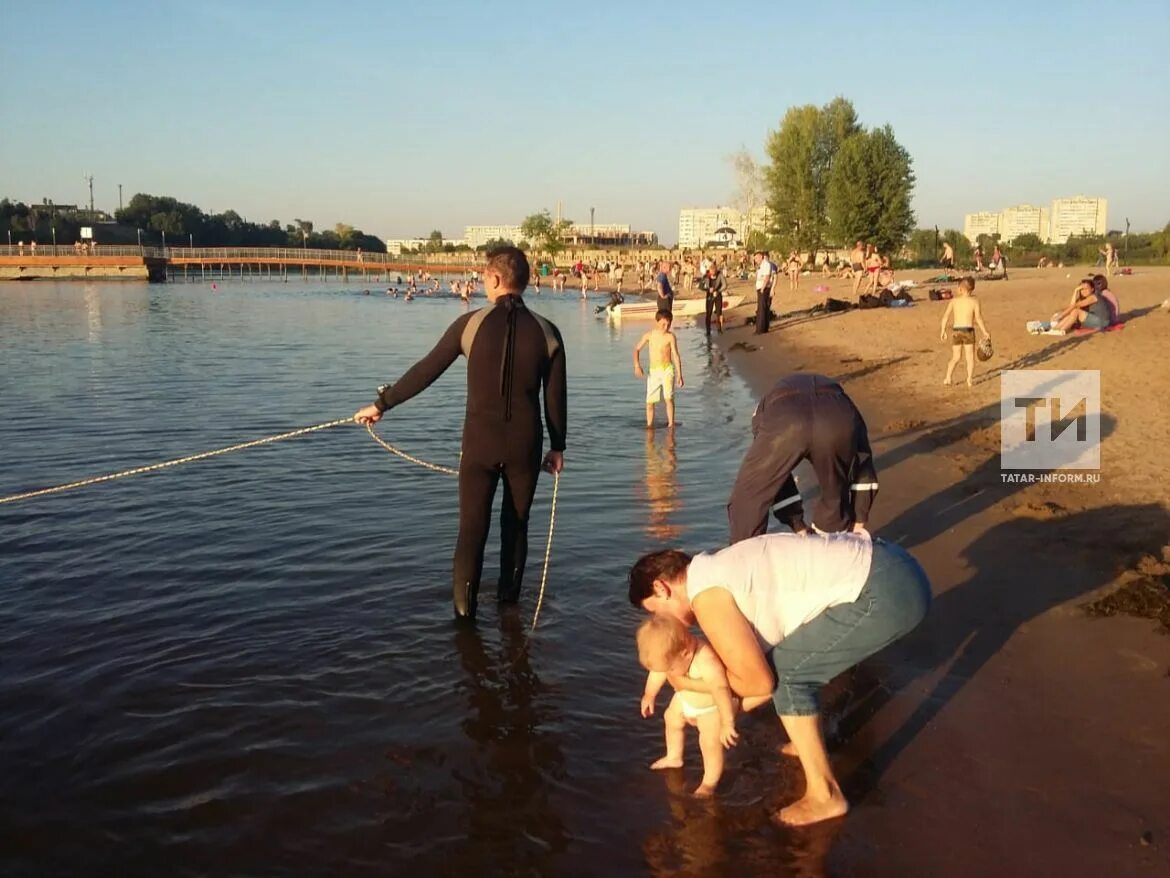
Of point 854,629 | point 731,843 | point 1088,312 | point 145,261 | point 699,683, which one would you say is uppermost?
point 145,261

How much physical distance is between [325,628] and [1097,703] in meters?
4.56

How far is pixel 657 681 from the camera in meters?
4.16

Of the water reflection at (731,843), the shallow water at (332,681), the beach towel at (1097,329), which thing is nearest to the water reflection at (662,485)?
the shallow water at (332,681)

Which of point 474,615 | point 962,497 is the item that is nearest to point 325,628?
point 474,615

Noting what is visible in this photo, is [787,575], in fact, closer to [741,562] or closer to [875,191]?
[741,562]

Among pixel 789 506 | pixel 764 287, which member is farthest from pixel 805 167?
pixel 789 506

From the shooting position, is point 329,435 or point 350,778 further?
point 329,435

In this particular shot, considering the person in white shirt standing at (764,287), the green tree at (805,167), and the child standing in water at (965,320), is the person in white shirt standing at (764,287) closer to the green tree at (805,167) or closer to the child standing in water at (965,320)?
the child standing in water at (965,320)

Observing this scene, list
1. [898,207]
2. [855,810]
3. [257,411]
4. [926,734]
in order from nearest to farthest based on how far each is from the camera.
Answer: [855,810] → [926,734] → [257,411] → [898,207]

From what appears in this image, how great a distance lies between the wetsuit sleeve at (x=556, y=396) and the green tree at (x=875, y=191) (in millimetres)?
57661

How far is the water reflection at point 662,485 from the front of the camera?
27.8 ft

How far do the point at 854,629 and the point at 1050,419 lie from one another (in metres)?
9.84

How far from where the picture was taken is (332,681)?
17.7 feet

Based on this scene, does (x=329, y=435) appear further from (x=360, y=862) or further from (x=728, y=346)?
(x=728, y=346)
